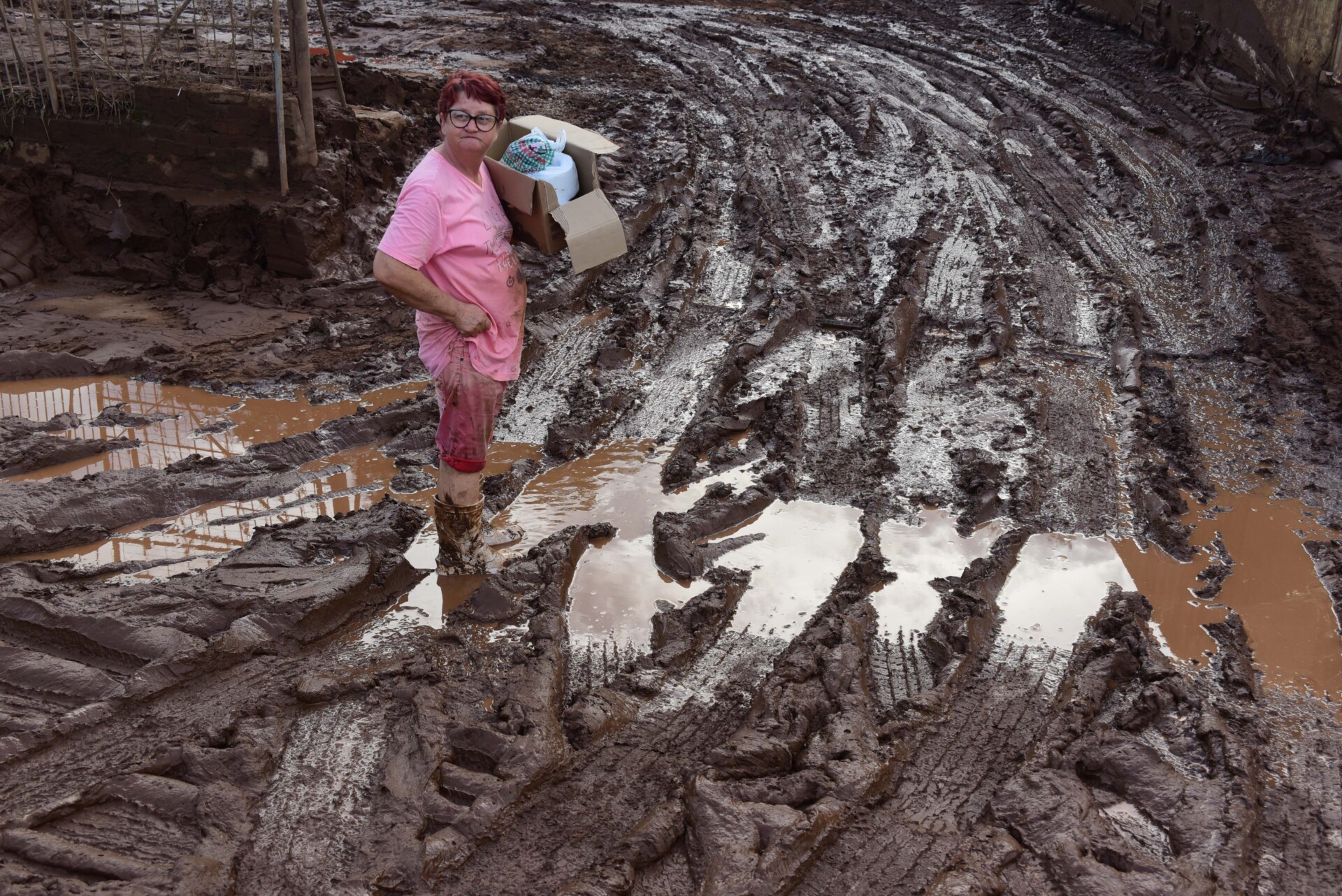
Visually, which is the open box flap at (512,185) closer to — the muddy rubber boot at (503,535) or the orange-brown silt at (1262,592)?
the muddy rubber boot at (503,535)

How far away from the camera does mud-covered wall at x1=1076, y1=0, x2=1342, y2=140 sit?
857cm

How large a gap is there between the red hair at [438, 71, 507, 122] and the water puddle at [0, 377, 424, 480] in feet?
7.90

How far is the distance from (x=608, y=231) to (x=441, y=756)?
185cm

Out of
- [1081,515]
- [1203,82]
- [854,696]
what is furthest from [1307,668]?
[1203,82]

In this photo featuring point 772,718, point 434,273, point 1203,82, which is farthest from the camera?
point 1203,82

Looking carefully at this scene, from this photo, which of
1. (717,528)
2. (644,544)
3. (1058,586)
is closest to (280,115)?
(644,544)

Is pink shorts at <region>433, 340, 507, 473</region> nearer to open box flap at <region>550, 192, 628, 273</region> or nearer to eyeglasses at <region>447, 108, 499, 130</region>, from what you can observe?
open box flap at <region>550, 192, 628, 273</region>

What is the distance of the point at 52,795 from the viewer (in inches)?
114

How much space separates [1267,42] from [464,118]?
9162mm

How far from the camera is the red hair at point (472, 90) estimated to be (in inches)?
134

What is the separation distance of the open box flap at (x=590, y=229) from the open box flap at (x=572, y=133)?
16 cm

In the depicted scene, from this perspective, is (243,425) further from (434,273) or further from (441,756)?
(441,756)

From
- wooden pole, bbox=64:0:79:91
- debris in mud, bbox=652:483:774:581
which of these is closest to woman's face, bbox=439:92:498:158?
debris in mud, bbox=652:483:774:581

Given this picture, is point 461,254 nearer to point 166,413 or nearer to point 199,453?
point 199,453
